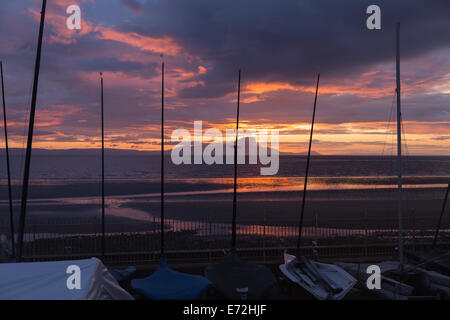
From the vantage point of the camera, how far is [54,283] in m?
6.02

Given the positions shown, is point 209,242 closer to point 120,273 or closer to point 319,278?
point 120,273

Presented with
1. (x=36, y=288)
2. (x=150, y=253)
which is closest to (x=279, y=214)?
(x=150, y=253)

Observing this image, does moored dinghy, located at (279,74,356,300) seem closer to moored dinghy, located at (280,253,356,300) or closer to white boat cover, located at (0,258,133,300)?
moored dinghy, located at (280,253,356,300)

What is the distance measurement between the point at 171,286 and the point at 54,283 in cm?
365

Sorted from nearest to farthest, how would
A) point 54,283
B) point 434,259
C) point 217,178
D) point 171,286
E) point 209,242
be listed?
point 54,283, point 171,286, point 434,259, point 209,242, point 217,178

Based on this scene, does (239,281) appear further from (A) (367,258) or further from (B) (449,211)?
(B) (449,211)

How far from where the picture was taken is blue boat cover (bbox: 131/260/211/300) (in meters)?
8.70

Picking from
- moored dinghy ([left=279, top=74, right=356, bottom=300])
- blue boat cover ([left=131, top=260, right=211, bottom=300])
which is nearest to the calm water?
moored dinghy ([left=279, top=74, right=356, bottom=300])

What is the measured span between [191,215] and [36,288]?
23.2 meters

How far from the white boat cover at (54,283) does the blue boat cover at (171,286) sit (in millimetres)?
1871

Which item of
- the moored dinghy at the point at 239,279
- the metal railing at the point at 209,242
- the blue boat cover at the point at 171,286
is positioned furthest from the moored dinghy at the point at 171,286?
the metal railing at the point at 209,242

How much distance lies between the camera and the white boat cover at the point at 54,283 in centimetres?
563

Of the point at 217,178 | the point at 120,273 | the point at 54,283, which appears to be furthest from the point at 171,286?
the point at 217,178

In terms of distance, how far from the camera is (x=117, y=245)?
17266mm
